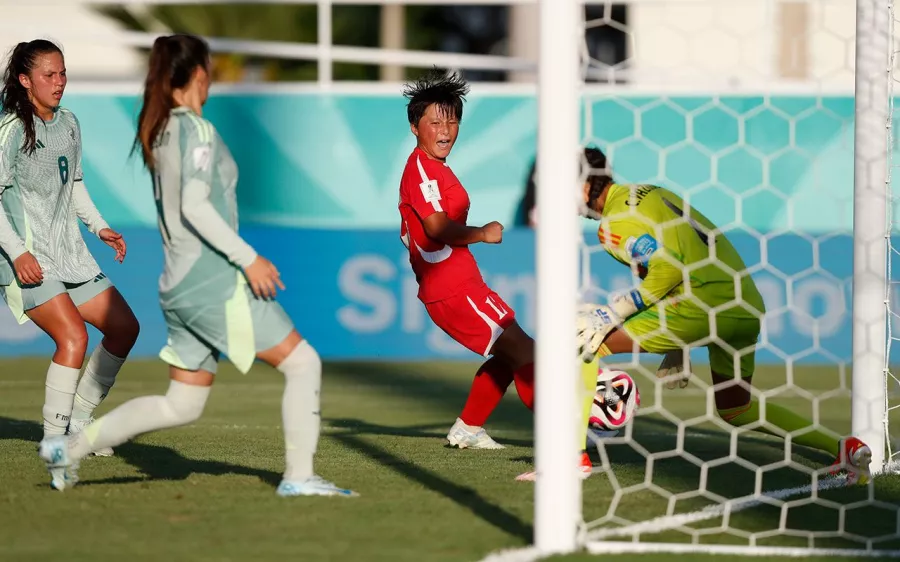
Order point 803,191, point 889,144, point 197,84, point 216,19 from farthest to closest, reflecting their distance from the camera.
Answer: point 216,19 → point 803,191 → point 889,144 → point 197,84

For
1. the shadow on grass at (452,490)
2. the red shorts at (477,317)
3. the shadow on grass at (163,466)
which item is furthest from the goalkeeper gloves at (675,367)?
the shadow on grass at (163,466)

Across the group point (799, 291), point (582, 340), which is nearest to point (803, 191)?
point (799, 291)

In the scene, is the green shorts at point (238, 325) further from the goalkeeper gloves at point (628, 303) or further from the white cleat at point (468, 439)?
the white cleat at point (468, 439)

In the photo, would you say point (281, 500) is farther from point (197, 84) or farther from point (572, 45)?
point (572, 45)

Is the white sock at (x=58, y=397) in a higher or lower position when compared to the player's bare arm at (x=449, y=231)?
lower

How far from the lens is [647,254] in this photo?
592 centimetres

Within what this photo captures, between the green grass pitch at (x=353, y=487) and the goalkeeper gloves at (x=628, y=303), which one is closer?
the green grass pitch at (x=353, y=487)

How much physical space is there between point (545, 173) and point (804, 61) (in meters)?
14.4

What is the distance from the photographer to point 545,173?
454 cm

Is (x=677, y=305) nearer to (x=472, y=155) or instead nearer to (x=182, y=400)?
(x=182, y=400)

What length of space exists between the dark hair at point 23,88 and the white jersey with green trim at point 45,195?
1.1 inches

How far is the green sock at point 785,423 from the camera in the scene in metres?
6.37

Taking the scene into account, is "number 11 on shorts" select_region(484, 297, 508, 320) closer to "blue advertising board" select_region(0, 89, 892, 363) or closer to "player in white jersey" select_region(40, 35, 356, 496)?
"player in white jersey" select_region(40, 35, 356, 496)

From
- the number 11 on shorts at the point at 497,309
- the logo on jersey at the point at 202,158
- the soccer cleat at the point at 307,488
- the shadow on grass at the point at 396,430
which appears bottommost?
the shadow on grass at the point at 396,430
